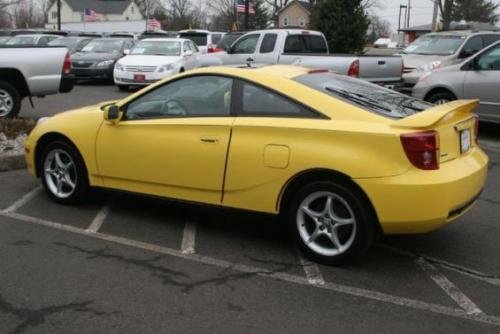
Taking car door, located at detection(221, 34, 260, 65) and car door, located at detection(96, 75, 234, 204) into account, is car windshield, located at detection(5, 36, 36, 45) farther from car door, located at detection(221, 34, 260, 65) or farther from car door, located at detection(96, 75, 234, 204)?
car door, located at detection(96, 75, 234, 204)

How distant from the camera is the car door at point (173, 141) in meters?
4.95

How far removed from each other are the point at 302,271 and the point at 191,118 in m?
1.60

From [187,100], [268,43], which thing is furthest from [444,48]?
[187,100]

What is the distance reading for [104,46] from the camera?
2044 cm

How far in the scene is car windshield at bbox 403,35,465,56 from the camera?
15.3 meters

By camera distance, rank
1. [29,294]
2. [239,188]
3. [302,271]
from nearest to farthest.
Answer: [29,294] → [302,271] → [239,188]

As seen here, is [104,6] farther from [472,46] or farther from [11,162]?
[11,162]

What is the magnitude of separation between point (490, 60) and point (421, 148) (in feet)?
22.0

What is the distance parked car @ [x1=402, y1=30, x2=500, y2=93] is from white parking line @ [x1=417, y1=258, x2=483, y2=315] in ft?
32.7

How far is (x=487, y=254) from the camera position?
4883mm

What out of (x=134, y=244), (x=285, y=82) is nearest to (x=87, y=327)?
(x=134, y=244)

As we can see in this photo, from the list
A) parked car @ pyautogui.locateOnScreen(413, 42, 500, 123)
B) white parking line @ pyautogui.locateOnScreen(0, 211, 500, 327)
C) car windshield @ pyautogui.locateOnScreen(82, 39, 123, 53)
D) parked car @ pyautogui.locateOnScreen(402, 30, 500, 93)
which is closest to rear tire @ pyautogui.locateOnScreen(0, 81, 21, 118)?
white parking line @ pyautogui.locateOnScreen(0, 211, 500, 327)

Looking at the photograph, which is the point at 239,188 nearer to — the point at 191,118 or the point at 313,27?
the point at 191,118

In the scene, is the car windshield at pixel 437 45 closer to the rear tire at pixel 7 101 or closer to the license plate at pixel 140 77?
the license plate at pixel 140 77
